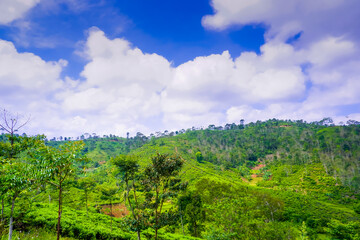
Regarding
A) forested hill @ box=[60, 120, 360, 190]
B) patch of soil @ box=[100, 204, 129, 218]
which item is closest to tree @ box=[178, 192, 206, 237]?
patch of soil @ box=[100, 204, 129, 218]

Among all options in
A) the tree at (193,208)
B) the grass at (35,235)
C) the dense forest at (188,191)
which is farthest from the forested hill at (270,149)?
the grass at (35,235)

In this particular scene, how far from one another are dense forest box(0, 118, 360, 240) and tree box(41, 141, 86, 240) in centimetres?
4

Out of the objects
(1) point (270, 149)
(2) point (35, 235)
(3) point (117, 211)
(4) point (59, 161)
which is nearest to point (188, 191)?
(2) point (35, 235)

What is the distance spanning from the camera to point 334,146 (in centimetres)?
10381

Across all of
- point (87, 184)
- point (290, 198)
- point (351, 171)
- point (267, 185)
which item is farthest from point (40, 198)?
point (351, 171)

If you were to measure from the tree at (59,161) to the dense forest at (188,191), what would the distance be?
0.04 metres

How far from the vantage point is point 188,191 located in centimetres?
2591

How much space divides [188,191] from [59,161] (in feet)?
72.8

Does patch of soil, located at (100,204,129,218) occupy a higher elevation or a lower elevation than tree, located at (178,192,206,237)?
lower

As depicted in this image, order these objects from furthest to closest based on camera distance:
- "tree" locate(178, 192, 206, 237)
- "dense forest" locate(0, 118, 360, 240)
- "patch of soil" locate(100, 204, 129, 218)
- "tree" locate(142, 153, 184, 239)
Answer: "patch of soil" locate(100, 204, 129, 218) → "tree" locate(178, 192, 206, 237) → "tree" locate(142, 153, 184, 239) → "dense forest" locate(0, 118, 360, 240)

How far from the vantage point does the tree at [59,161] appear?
6.64 meters

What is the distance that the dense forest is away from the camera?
8242mm

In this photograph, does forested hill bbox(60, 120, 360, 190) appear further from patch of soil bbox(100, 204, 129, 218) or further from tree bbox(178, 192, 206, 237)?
tree bbox(178, 192, 206, 237)

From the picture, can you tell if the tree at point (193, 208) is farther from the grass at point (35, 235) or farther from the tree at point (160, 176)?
the grass at point (35, 235)
